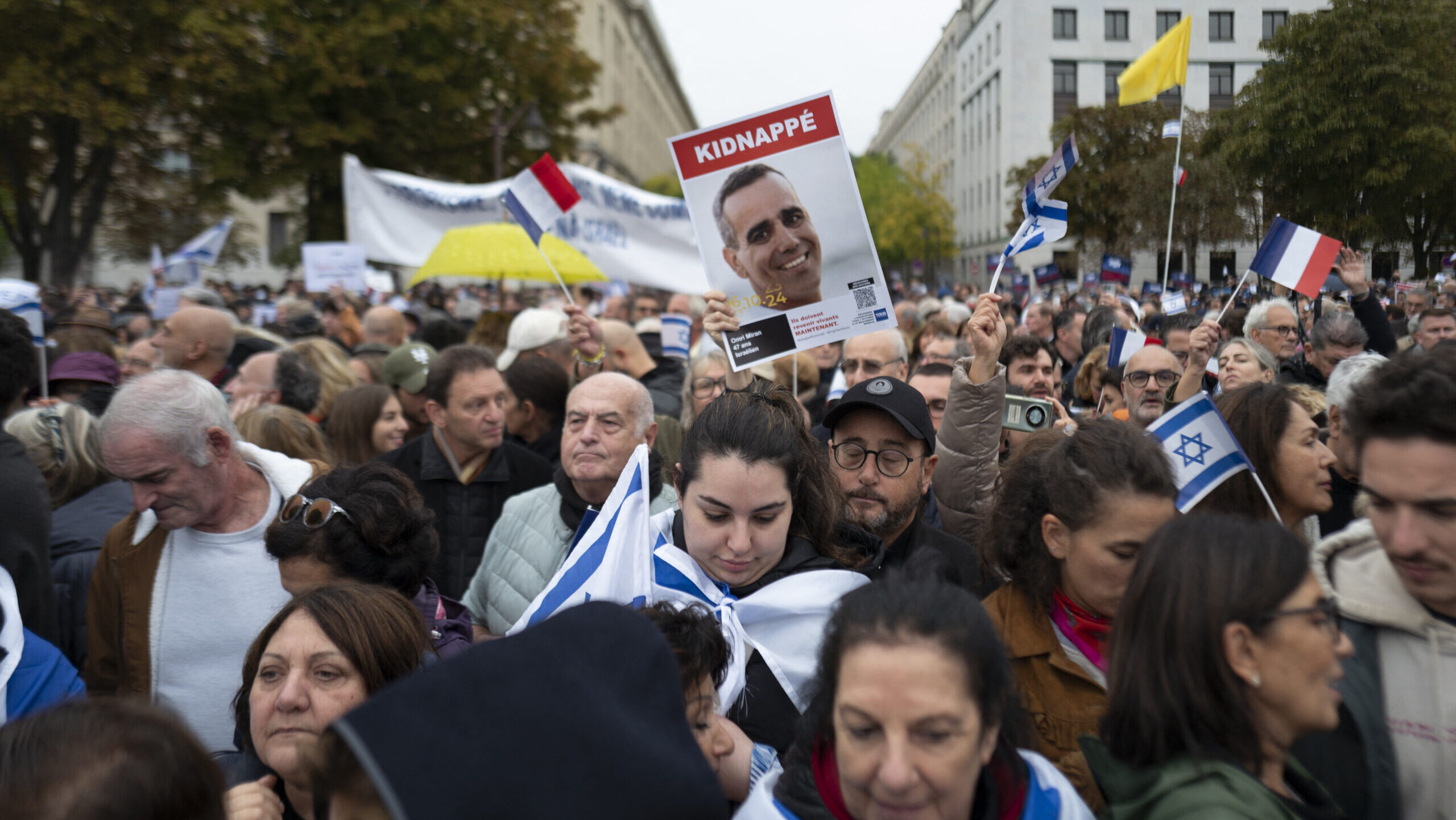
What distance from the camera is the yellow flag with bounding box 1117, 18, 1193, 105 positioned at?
25.8 ft

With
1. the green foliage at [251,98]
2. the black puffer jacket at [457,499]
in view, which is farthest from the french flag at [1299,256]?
the green foliage at [251,98]

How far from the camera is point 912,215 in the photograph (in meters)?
63.2

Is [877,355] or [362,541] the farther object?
[877,355]

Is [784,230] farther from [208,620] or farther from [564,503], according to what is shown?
[208,620]

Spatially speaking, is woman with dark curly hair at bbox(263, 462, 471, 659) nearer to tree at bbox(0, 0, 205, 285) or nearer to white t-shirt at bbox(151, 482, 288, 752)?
white t-shirt at bbox(151, 482, 288, 752)

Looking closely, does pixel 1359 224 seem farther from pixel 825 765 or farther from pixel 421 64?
pixel 421 64

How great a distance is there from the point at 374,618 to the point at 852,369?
3.88m

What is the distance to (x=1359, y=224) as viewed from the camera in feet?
18.9

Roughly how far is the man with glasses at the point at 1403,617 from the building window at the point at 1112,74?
21.3 meters

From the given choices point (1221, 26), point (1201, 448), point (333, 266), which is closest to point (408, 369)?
point (1201, 448)

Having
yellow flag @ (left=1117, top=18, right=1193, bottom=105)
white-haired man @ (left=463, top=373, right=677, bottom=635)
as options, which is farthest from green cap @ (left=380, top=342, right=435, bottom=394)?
yellow flag @ (left=1117, top=18, right=1193, bottom=105)

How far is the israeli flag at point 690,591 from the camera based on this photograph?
8.55 feet

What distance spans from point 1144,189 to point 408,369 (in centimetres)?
732

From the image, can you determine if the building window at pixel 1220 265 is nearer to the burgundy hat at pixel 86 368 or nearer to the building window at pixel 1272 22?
the building window at pixel 1272 22
